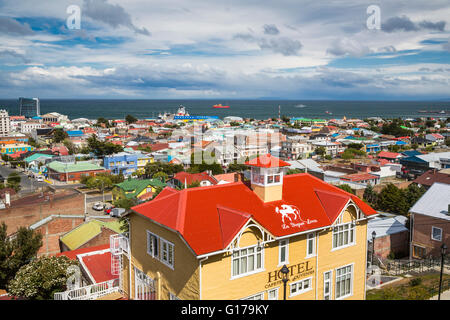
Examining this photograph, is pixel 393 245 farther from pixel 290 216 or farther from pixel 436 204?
pixel 290 216

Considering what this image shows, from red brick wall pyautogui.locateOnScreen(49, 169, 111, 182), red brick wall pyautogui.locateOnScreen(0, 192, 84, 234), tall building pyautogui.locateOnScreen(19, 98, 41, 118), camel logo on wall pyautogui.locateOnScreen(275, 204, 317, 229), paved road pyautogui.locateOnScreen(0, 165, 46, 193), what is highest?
tall building pyautogui.locateOnScreen(19, 98, 41, 118)

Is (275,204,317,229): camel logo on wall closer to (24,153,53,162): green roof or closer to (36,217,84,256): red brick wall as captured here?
(36,217,84,256): red brick wall

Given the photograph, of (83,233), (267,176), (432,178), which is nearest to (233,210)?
(267,176)

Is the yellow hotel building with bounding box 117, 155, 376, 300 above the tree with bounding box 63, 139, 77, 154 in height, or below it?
above

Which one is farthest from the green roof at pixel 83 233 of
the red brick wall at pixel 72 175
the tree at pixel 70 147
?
the tree at pixel 70 147

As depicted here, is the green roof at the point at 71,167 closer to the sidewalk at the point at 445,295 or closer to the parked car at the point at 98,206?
the parked car at the point at 98,206

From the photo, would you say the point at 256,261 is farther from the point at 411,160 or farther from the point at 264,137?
the point at 264,137

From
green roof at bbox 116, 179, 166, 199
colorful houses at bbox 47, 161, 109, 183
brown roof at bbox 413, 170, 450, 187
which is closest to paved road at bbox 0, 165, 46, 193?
colorful houses at bbox 47, 161, 109, 183
